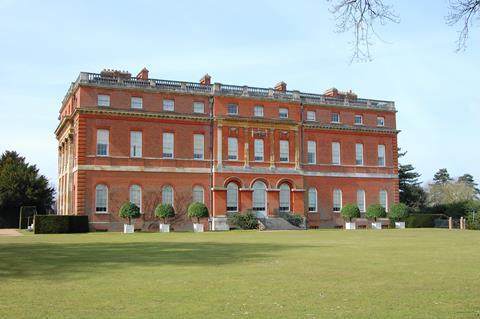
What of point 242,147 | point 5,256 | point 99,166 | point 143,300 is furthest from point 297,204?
point 143,300

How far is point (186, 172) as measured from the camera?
43.1 m

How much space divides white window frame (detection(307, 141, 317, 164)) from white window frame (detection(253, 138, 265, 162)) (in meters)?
4.41

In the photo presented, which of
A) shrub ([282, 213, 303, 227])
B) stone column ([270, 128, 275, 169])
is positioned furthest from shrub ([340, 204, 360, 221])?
stone column ([270, 128, 275, 169])

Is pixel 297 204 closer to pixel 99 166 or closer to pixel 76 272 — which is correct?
pixel 99 166

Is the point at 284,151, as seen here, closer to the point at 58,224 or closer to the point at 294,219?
the point at 294,219

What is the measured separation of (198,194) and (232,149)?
4531mm

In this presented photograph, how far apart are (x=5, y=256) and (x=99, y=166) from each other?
2312 centimetres

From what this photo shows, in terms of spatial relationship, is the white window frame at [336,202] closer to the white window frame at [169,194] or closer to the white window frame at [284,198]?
the white window frame at [284,198]

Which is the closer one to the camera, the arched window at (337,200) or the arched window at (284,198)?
the arched window at (284,198)

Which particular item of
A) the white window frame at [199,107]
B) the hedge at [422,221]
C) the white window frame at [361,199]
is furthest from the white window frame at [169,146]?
the hedge at [422,221]

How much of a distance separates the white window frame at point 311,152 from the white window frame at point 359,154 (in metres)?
4.23

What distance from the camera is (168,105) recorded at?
4288 centimetres

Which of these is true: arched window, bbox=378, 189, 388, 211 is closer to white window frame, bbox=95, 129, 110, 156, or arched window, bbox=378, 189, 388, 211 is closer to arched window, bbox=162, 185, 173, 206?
arched window, bbox=162, 185, 173, 206

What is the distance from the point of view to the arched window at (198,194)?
43.4 meters
